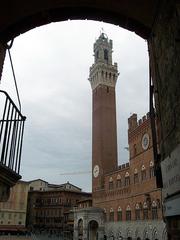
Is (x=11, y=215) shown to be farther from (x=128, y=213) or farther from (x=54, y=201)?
(x=128, y=213)

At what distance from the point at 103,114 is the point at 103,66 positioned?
10142mm

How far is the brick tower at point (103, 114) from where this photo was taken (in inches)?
1914

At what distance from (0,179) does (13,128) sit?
121 cm

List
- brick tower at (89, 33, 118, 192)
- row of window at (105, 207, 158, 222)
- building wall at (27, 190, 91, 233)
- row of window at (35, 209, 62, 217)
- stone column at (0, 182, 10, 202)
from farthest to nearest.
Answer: row of window at (35, 209, 62, 217) → building wall at (27, 190, 91, 233) → brick tower at (89, 33, 118, 192) → row of window at (105, 207, 158, 222) → stone column at (0, 182, 10, 202)

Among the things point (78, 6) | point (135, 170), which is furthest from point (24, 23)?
point (135, 170)

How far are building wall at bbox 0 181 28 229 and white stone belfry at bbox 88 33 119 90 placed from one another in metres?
26.5

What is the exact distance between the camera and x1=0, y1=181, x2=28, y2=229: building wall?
2233 inches

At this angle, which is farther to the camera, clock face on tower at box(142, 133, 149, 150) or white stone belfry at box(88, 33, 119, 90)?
white stone belfry at box(88, 33, 119, 90)

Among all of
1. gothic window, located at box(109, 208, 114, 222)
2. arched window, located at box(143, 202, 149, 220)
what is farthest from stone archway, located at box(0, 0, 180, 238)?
gothic window, located at box(109, 208, 114, 222)

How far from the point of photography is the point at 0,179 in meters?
4.14

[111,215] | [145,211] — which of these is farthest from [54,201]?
[145,211]

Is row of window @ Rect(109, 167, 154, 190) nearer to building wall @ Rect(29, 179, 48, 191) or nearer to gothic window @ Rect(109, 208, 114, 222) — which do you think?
gothic window @ Rect(109, 208, 114, 222)

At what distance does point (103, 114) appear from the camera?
51688 mm

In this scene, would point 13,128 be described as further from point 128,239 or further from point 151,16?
point 128,239
